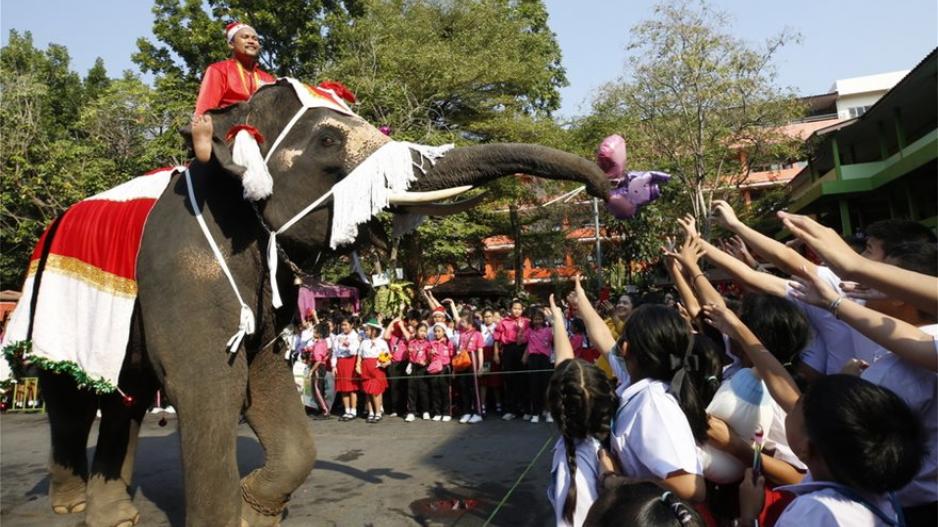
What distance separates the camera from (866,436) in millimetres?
1864

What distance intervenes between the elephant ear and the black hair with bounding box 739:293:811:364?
258cm

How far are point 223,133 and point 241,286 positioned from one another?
86 cm

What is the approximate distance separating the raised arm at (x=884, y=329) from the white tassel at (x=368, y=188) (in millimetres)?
2003

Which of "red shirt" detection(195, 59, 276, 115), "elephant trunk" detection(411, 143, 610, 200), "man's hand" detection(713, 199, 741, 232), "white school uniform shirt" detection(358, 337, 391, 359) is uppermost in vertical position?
"red shirt" detection(195, 59, 276, 115)

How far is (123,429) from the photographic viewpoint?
4.94m

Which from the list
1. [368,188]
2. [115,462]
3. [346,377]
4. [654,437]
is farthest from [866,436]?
[346,377]

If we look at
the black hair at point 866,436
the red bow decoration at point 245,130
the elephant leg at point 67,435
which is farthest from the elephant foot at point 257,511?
the black hair at point 866,436

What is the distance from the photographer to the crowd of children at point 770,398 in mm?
1872

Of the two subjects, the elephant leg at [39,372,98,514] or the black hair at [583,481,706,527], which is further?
the elephant leg at [39,372,98,514]

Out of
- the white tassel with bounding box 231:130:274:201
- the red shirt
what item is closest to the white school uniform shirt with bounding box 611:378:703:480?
the white tassel with bounding box 231:130:274:201

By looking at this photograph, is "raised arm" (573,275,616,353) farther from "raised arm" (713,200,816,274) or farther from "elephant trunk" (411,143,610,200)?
"raised arm" (713,200,816,274)

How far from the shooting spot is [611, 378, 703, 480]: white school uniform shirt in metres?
2.49

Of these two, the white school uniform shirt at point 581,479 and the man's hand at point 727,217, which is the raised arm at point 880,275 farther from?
the white school uniform shirt at point 581,479

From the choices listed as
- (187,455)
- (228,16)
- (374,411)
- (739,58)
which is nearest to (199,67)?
(228,16)
